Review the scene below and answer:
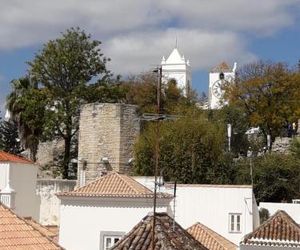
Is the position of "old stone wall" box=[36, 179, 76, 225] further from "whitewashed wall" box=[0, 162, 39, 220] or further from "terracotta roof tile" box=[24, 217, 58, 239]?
"terracotta roof tile" box=[24, 217, 58, 239]

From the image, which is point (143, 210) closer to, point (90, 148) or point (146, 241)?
point (146, 241)

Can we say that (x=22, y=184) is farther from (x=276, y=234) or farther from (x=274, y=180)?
(x=274, y=180)

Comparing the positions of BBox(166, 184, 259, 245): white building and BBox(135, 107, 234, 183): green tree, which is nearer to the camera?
BBox(166, 184, 259, 245): white building

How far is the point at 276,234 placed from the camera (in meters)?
16.2

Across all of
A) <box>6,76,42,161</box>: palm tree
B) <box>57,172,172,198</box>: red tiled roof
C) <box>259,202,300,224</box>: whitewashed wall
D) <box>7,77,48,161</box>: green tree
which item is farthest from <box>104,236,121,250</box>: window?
<box>6,76,42,161</box>: palm tree

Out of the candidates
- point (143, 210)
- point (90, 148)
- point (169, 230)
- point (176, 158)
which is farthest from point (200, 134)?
point (169, 230)

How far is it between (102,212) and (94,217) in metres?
0.26

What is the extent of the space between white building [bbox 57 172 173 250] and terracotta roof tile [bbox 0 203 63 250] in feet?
24.4

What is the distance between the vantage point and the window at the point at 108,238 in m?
19.0

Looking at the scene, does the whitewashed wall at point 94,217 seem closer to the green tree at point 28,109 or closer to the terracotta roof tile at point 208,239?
the terracotta roof tile at point 208,239

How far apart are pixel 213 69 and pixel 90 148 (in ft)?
164

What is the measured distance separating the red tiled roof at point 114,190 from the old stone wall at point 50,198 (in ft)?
30.2

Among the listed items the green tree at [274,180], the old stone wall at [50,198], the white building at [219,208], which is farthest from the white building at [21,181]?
the green tree at [274,180]

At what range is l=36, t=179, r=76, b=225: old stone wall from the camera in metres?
29.2
